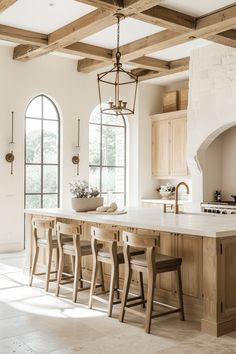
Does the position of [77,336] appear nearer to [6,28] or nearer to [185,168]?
[6,28]

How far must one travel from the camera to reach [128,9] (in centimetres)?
528

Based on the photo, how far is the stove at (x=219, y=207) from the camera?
7.18 m

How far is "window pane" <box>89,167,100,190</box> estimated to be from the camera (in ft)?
29.8

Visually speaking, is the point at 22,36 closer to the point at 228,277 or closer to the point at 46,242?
the point at 46,242

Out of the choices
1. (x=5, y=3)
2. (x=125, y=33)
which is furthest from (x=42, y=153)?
(x=5, y=3)

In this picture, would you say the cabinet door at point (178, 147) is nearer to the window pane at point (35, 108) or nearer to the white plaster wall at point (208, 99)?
the white plaster wall at point (208, 99)

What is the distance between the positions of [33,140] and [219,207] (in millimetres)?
3557

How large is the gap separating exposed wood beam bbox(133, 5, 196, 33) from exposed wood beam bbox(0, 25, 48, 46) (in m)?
1.93

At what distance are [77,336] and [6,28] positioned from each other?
461cm

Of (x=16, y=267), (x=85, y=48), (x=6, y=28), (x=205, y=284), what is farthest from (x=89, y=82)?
(x=205, y=284)

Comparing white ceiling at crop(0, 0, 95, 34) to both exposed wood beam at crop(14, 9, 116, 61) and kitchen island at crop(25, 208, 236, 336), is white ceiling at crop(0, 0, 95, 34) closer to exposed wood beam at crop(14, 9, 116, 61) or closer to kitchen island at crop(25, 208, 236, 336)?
exposed wood beam at crop(14, 9, 116, 61)

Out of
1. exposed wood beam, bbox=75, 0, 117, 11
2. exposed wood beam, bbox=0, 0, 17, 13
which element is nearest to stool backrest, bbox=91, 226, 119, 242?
exposed wood beam, bbox=75, 0, 117, 11

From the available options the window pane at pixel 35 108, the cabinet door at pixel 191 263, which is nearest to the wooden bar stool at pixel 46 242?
the cabinet door at pixel 191 263

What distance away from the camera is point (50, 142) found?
8562mm
